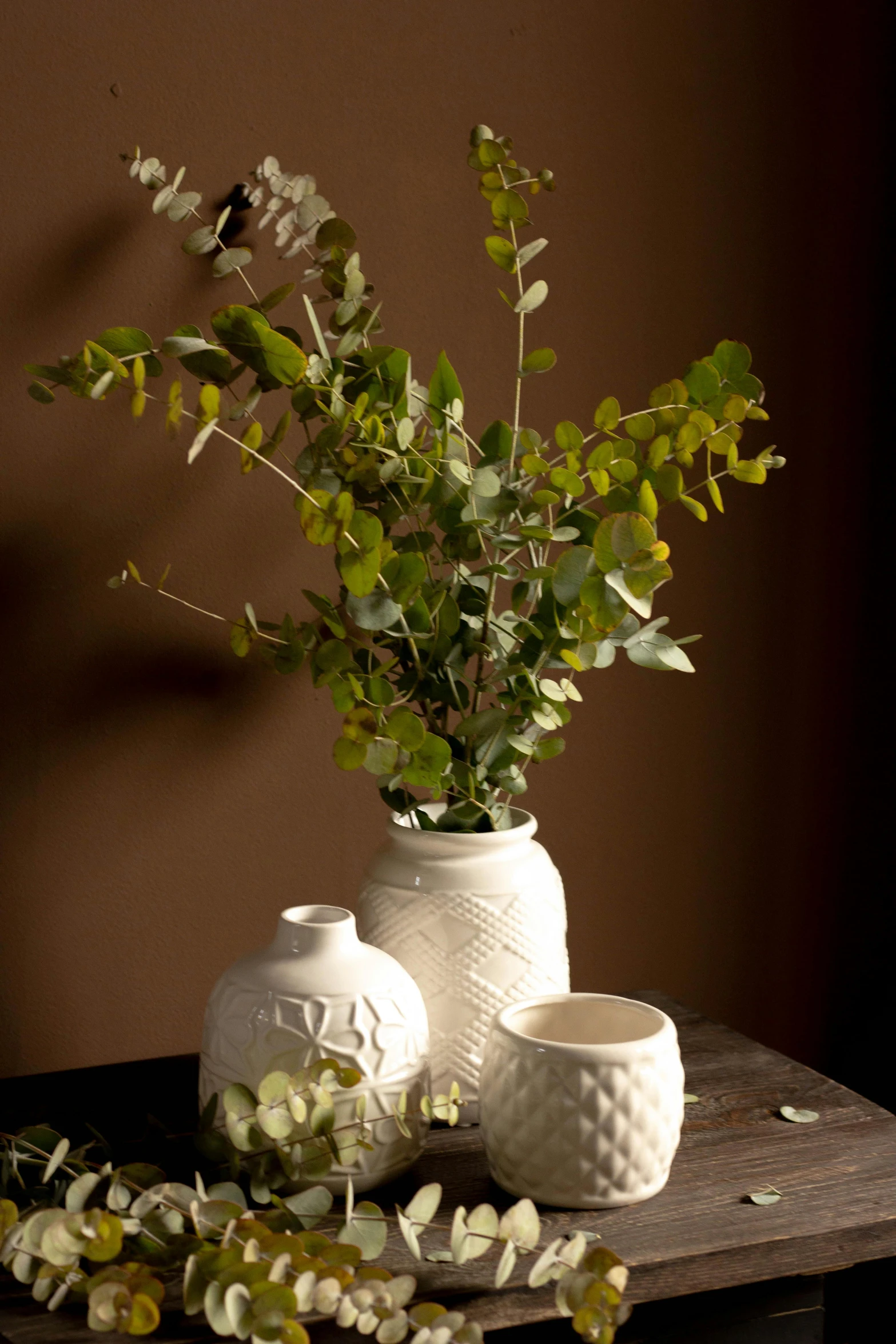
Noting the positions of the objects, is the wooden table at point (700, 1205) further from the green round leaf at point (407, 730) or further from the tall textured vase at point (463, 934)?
the green round leaf at point (407, 730)

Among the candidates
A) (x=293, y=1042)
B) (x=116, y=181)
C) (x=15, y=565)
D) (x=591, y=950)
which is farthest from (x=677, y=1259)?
(x=116, y=181)

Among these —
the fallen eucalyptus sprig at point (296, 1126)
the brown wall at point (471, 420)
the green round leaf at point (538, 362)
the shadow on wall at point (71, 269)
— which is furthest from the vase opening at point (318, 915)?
the shadow on wall at point (71, 269)

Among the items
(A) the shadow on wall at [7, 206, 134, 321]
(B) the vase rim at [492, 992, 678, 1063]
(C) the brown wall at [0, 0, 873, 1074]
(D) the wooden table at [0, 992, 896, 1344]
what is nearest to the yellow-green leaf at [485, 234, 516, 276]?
(C) the brown wall at [0, 0, 873, 1074]

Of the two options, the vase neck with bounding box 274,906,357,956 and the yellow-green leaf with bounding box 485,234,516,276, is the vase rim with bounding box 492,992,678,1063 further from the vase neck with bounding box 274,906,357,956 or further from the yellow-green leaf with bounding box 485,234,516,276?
the yellow-green leaf with bounding box 485,234,516,276

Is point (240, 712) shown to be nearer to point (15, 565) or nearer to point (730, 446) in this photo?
point (15, 565)

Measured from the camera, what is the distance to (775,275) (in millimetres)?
Result: 1479

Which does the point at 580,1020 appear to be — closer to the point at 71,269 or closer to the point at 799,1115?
the point at 799,1115

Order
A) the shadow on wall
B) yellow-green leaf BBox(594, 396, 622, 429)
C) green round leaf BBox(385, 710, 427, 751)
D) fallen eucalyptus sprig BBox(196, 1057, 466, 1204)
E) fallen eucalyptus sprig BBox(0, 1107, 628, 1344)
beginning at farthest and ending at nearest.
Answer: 1. the shadow on wall
2. yellow-green leaf BBox(594, 396, 622, 429)
3. green round leaf BBox(385, 710, 427, 751)
4. fallen eucalyptus sprig BBox(196, 1057, 466, 1204)
5. fallen eucalyptus sprig BBox(0, 1107, 628, 1344)

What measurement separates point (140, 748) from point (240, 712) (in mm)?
106

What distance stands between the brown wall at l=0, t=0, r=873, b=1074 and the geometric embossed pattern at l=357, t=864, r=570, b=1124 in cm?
32

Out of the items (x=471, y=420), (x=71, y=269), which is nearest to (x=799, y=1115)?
(x=471, y=420)

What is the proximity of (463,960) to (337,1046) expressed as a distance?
17 cm

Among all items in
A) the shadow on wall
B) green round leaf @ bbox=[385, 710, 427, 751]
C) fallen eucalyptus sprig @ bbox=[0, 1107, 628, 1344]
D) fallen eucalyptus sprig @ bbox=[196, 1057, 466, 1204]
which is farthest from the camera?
the shadow on wall

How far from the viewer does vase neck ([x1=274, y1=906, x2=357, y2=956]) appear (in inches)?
36.4
